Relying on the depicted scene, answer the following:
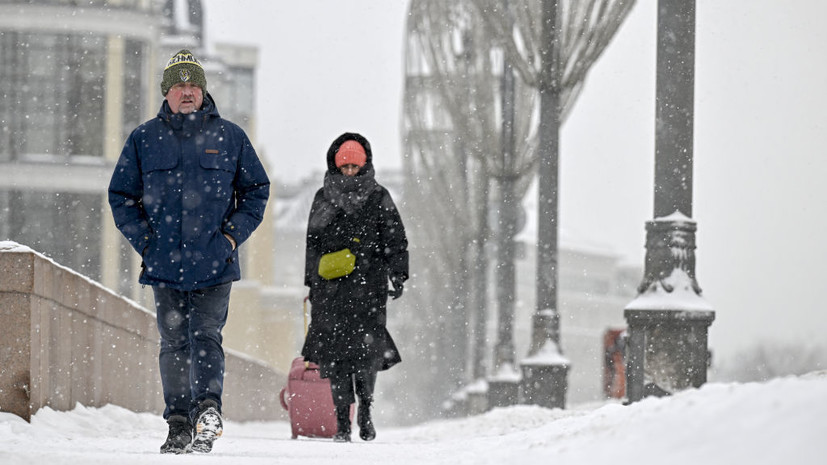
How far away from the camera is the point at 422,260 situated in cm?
3025

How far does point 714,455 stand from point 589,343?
92039mm

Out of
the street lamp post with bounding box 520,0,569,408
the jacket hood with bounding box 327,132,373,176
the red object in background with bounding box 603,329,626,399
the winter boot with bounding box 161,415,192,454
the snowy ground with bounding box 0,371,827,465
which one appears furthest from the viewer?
the red object in background with bounding box 603,329,626,399

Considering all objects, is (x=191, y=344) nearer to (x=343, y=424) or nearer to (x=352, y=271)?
(x=352, y=271)

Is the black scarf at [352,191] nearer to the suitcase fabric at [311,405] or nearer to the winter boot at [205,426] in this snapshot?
the suitcase fabric at [311,405]

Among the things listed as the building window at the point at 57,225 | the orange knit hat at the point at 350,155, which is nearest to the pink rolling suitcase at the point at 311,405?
the orange knit hat at the point at 350,155

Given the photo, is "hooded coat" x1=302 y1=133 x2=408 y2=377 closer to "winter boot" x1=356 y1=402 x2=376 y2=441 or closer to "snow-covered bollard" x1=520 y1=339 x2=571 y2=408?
"winter boot" x1=356 y1=402 x2=376 y2=441

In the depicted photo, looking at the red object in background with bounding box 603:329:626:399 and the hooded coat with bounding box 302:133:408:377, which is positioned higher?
the hooded coat with bounding box 302:133:408:377

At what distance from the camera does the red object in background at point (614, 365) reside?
19719 mm

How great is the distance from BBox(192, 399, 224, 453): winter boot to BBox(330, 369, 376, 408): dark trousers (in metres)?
2.07

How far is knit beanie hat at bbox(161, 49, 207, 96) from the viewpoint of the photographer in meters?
6.14

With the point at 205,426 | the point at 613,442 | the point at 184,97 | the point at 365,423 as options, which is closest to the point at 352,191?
the point at 365,423

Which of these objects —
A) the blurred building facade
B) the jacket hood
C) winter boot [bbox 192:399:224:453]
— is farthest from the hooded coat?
the blurred building facade

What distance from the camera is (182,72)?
615 centimetres

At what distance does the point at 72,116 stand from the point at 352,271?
1065 inches
